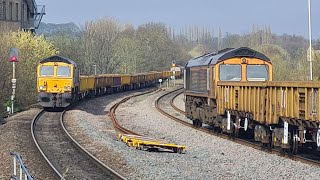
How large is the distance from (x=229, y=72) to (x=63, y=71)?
14.0m

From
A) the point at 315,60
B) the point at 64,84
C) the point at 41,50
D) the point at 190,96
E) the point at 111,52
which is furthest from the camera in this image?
the point at 111,52

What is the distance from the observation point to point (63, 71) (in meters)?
33.6

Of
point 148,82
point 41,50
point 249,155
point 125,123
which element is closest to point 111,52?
point 148,82

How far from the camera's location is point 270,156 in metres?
15.8

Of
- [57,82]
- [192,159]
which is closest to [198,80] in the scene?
[192,159]

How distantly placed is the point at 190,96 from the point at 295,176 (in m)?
14.4

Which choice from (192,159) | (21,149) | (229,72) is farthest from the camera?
(229,72)

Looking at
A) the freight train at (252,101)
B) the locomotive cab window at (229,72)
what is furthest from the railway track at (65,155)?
the locomotive cab window at (229,72)

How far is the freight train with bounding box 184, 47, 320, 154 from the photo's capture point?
14473 millimetres

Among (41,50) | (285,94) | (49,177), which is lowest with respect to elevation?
(49,177)

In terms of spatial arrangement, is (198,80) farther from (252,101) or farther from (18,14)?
(18,14)

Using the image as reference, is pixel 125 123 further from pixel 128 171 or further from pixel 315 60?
pixel 315 60

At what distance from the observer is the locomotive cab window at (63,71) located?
33412 millimetres

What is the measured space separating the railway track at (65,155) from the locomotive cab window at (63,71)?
8269mm
